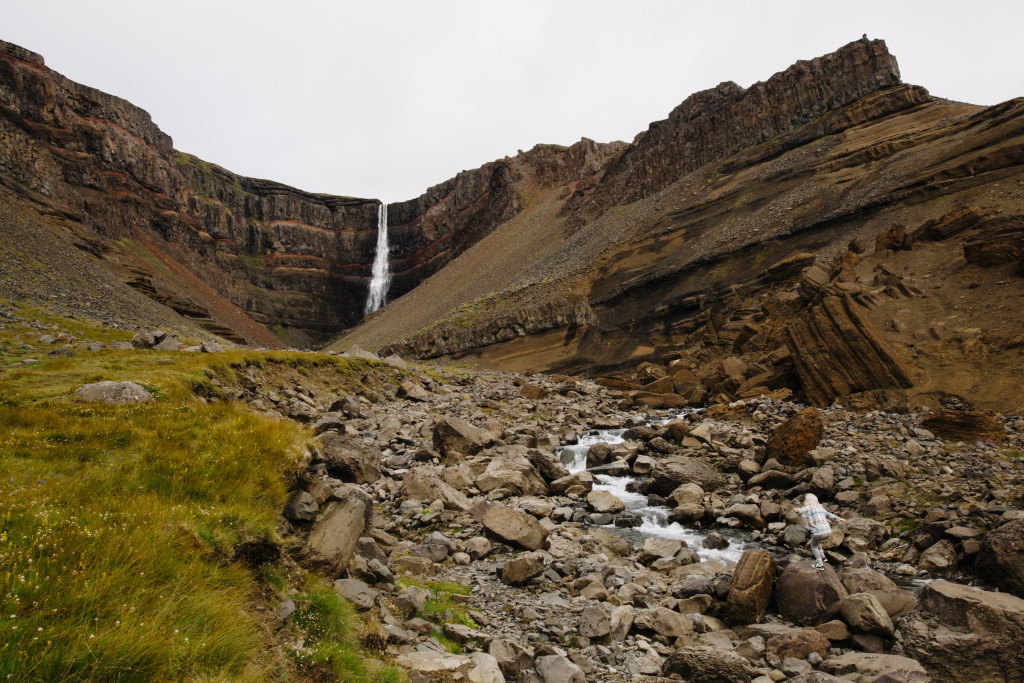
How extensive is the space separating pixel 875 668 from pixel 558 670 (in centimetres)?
414

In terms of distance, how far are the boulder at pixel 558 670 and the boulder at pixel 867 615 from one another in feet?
15.0

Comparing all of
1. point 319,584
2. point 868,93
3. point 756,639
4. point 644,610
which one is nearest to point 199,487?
point 319,584

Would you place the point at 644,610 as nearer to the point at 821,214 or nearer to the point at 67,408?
the point at 67,408

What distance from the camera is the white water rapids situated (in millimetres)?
11687

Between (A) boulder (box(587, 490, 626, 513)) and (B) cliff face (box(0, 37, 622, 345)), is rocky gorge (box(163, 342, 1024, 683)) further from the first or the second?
(B) cliff face (box(0, 37, 622, 345))

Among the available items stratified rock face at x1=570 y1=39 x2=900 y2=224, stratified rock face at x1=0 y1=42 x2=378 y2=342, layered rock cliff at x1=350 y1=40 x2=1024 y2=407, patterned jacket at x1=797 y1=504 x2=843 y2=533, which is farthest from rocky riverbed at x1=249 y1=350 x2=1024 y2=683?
stratified rock face at x1=0 y1=42 x2=378 y2=342

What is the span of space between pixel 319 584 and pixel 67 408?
588cm

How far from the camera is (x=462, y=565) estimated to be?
10.4m

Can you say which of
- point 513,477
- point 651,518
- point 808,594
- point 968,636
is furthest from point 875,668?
point 513,477

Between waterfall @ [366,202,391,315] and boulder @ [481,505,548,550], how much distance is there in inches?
5058

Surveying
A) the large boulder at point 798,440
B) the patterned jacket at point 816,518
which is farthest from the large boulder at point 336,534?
the large boulder at point 798,440

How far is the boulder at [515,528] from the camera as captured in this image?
1123 cm

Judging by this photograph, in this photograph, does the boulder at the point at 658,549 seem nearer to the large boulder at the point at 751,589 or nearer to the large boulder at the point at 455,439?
the large boulder at the point at 751,589

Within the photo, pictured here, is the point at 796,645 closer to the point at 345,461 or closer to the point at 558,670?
the point at 558,670
